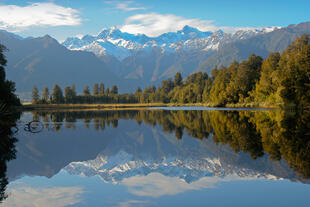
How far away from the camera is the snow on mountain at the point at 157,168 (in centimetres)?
1978

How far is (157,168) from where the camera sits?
22250 mm

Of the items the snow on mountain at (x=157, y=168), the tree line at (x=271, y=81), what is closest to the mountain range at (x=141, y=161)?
the snow on mountain at (x=157, y=168)

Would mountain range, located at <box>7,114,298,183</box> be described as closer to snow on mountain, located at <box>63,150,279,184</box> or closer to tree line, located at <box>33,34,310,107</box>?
snow on mountain, located at <box>63,150,279,184</box>

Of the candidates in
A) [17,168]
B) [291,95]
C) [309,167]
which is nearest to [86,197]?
[17,168]

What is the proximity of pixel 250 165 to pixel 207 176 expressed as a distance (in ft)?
11.4

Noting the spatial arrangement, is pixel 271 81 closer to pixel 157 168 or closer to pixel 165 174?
pixel 157 168

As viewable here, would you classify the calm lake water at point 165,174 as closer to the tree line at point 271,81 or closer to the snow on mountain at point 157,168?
the snow on mountain at point 157,168

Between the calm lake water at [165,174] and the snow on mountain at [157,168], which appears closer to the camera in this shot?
the calm lake water at [165,174]

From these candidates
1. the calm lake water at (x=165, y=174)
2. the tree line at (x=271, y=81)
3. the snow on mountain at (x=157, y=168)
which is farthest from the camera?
the tree line at (x=271, y=81)

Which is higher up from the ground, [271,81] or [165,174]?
[271,81]

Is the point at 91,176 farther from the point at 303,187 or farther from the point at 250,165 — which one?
the point at 303,187

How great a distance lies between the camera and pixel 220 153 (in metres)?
26.0

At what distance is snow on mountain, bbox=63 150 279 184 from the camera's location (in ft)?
64.9

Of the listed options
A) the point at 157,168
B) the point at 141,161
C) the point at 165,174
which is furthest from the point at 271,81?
the point at 165,174
